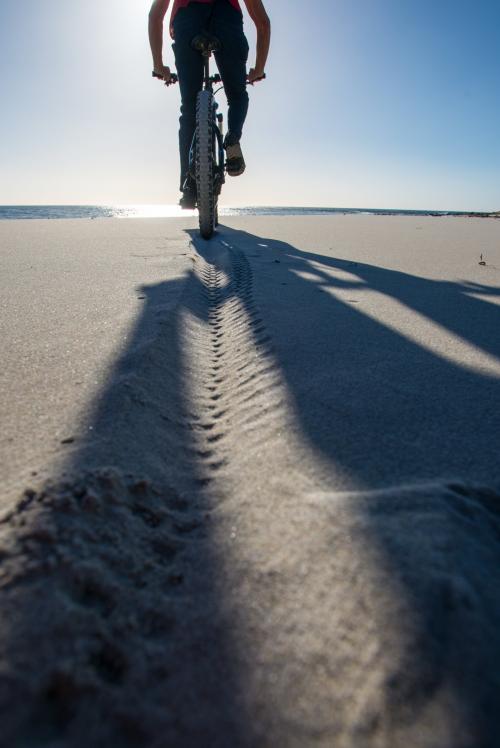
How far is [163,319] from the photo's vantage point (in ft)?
4.96

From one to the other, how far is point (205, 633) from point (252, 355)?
876mm

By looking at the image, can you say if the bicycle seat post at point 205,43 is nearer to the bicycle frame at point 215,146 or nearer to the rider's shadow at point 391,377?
the bicycle frame at point 215,146

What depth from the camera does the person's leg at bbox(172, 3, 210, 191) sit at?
115 inches

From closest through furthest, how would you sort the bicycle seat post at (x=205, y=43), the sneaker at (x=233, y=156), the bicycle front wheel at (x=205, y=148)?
the bicycle seat post at (x=205, y=43) < the bicycle front wheel at (x=205, y=148) < the sneaker at (x=233, y=156)

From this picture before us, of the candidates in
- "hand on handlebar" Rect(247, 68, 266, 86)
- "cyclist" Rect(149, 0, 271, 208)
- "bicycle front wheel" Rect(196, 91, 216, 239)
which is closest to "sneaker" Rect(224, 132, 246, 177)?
"cyclist" Rect(149, 0, 271, 208)

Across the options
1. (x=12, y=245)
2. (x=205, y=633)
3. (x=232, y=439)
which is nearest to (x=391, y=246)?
(x=12, y=245)

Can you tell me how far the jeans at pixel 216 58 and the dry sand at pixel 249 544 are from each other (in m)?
2.48

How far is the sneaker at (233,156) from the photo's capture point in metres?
3.24

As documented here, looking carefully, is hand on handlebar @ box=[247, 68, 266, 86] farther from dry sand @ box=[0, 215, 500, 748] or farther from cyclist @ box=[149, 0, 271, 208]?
dry sand @ box=[0, 215, 500, 748]

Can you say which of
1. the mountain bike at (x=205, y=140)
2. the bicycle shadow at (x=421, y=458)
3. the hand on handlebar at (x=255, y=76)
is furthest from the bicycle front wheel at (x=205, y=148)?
the bicycle shadow at (x=421, y=458)

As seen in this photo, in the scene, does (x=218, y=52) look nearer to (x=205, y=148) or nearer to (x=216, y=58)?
(x=216, y=58)

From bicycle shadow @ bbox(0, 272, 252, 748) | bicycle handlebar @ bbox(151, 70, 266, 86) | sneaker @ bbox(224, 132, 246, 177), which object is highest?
bicycle handlebar @ bbox(151, 70, 266, 86)

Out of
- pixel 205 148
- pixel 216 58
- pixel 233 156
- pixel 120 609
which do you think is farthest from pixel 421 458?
pixel 216 58

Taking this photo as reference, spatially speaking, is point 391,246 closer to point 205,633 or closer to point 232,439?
point 232,439
